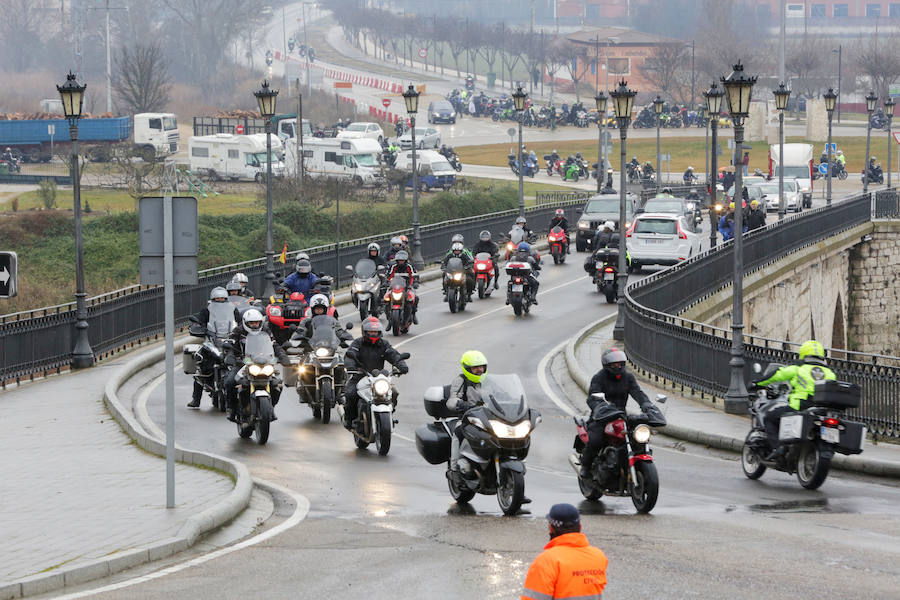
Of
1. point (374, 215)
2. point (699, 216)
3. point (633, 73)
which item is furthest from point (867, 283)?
point (633, 73)

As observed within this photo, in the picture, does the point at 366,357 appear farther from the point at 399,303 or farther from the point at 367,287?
the point at 367,287

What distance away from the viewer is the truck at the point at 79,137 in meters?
78.9

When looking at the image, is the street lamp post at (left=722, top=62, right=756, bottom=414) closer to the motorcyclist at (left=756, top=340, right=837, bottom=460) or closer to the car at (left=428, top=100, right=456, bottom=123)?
the motorcyclist at (left=756, top=340, right=837, bottom=460)

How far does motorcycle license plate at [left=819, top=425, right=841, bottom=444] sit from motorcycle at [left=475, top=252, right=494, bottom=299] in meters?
19.8

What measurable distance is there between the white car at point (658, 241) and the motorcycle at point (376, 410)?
71.1 feet

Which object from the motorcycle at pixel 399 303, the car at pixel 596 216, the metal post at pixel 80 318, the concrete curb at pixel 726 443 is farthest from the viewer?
the car at pixel 596 216

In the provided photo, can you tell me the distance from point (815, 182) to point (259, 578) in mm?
74727

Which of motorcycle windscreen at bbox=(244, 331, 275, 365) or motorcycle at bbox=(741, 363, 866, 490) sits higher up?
motorcycle windscreen at bbox=(244, 331, 275, 365)

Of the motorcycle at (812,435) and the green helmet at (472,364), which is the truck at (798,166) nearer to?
the motorcycle at (812,435)

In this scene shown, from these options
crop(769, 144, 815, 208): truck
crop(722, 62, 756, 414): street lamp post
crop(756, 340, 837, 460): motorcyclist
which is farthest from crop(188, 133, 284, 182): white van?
crop(756, 340, 837, 460): motorcyclist

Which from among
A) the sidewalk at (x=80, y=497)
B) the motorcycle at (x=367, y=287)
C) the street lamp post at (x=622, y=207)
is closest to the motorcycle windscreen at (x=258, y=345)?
the sidewalk at (x=80, y=497)

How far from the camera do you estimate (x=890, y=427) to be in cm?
1873

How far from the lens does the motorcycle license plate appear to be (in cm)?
1477

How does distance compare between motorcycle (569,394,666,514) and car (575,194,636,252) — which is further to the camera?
car (575,194,636,252)
